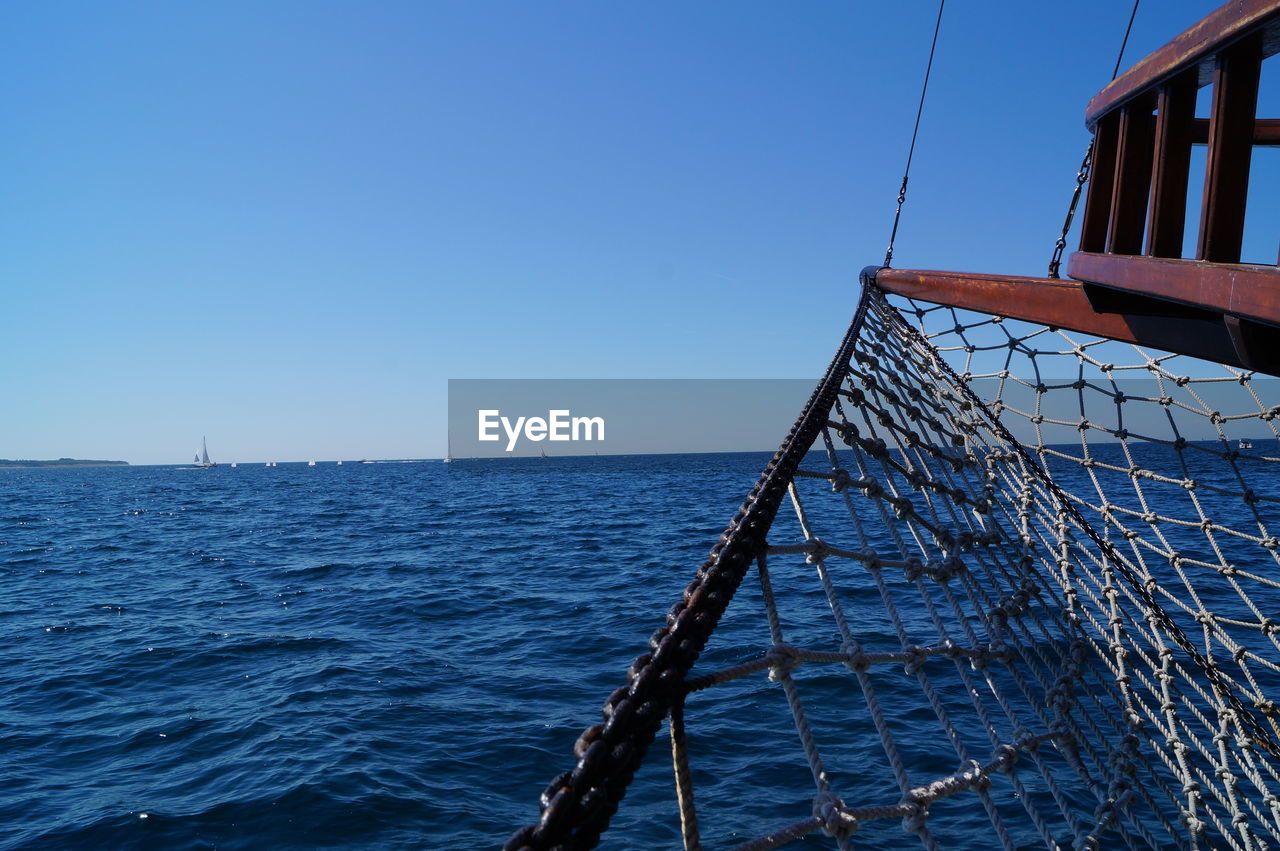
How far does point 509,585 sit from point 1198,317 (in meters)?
11.1

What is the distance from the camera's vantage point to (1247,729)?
3.56m

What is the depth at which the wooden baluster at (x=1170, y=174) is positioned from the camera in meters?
1.50

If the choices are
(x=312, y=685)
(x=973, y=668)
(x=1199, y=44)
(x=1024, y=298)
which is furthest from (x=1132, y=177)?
(x=312, y=685)

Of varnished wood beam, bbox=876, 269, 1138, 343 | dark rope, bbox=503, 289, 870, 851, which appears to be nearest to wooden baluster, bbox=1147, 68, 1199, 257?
varnished wood beam, bbox=876, 269, 1138, 343

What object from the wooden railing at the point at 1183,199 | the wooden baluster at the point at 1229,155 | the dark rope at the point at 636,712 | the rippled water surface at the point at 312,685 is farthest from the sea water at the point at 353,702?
the wooden baluster at the point at 1229,155

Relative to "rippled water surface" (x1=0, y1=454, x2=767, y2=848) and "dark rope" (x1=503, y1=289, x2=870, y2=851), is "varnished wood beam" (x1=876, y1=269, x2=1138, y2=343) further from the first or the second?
"rippled water surface" (x1=0, y1=454, x2=767, y2=848)

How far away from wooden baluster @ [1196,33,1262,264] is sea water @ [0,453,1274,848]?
13.4ft

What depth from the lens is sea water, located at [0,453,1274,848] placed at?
190 inches

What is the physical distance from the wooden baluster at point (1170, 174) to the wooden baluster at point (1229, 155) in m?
0.21

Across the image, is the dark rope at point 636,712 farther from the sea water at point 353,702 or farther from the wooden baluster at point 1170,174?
the sea water at point 353,702

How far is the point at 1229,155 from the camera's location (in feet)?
4.21

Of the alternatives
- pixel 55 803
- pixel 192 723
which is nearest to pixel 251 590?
pixel 192 723

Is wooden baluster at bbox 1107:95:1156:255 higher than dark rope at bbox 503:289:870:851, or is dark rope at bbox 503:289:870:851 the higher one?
wooden baluster at bbox 1107:95:1156:255

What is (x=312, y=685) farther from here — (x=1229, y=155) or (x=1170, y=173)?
(x=1229, y=155)
